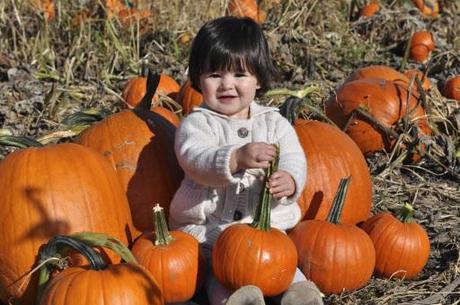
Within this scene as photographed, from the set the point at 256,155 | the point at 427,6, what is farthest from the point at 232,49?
the point at 427,6

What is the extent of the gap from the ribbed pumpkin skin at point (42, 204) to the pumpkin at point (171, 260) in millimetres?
253

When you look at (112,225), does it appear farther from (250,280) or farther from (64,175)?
(250,280)

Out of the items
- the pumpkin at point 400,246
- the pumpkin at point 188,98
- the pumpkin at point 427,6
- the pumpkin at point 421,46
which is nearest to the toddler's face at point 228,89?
the pumpkin at point 400,246

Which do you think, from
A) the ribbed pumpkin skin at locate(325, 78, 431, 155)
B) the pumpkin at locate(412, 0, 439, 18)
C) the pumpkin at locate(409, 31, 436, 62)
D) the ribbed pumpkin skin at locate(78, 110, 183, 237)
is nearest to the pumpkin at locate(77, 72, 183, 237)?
the ribbed pumpkin skin at locate(78, 110, 183, 237)

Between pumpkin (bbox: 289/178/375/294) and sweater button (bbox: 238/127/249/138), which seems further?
sweater button (bbox: 238/127/249/138)

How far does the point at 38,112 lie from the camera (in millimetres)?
5723

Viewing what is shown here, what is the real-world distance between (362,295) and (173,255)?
964 mm

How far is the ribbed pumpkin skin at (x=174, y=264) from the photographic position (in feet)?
10.1

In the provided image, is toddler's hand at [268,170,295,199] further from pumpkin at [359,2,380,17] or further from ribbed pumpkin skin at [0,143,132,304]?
pumpkin at [359,2,380,17]

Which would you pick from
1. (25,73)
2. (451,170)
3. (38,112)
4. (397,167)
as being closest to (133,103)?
(38,112)

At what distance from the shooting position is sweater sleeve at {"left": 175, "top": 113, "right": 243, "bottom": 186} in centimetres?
311

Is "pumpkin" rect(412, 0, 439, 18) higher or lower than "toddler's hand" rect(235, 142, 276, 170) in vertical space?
lower

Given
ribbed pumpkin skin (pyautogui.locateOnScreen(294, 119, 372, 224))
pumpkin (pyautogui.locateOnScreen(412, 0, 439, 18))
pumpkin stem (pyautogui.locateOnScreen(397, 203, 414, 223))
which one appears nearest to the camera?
pumpkin stem (pyautogui.locateOnScreen(397, 203, 414, 223))

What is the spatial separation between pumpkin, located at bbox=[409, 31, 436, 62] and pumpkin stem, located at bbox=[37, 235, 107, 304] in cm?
550
